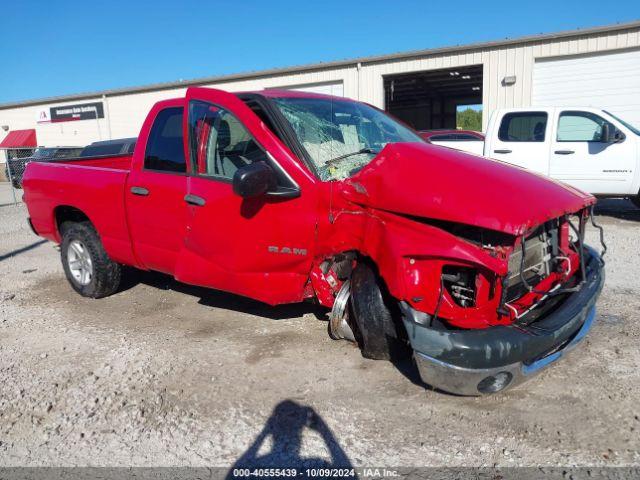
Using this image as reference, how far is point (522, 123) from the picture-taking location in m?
9.48

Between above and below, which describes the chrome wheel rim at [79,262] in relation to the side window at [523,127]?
below

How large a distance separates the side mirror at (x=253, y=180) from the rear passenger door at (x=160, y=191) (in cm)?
93

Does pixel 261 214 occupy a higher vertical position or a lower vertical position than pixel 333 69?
lower

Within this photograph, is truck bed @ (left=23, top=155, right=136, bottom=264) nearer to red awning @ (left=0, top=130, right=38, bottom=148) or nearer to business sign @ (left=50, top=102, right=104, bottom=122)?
business sign @ (left=50, top=102, right=104, bottom=122)

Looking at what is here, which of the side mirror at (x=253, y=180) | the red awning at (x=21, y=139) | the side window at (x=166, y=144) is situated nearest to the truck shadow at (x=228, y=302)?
the side window at (x=166, y=144)

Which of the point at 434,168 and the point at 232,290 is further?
the point at 232,290

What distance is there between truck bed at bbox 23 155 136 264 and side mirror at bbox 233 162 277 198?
178 centimetres

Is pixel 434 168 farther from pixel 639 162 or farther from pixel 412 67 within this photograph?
pixel 412 67

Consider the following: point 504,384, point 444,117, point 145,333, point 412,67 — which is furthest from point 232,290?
point 444,117

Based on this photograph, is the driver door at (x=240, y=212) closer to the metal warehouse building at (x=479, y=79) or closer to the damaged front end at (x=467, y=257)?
the damaged front end at (x=467, y=257)

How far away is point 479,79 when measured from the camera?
975 inches

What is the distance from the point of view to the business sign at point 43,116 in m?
30.9

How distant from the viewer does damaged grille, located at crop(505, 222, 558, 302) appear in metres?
3.10

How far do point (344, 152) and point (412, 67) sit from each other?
595 inches
